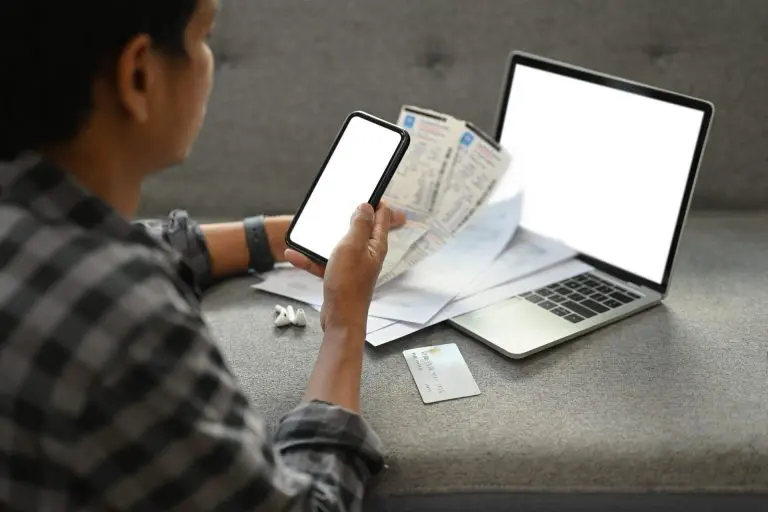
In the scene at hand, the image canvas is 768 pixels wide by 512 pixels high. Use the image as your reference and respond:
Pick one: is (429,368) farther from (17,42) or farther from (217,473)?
(17,42)

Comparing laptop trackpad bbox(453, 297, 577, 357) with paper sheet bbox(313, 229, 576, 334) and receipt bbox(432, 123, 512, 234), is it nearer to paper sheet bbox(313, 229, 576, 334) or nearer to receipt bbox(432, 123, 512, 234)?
paper sheet bbox(313, 229, 576, 334)

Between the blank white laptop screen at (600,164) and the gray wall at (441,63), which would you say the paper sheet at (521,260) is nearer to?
the blank white laptop screen at (600,164)

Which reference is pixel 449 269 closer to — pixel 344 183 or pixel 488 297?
pixel 488 297

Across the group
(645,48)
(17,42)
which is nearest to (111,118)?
(17,42)

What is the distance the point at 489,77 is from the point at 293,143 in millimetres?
337

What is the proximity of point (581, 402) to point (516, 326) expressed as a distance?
0.15 m

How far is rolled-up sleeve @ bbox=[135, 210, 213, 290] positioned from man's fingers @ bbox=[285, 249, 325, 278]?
0.15 meters

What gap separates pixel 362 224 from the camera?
2.93 feet

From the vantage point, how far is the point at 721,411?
802 millimetres

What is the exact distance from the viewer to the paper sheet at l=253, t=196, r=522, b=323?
986 millimetres

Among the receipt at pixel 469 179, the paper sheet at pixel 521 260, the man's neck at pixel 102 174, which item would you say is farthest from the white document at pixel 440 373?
the man's neck at pixel 102 174

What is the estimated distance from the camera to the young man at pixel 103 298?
20.4 inches

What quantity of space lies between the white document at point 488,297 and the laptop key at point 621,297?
72mm

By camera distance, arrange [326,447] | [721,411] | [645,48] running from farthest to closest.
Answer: [645,48] < [721,411] < [326,447]
